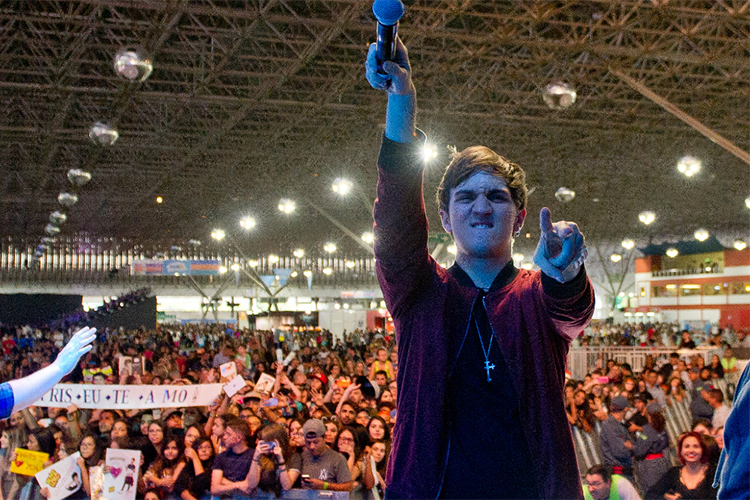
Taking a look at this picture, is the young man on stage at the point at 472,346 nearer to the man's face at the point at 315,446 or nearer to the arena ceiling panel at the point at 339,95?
the man's face at the point at 315,446

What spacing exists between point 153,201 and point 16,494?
3306 cm

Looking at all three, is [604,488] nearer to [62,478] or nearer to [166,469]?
[166,469]

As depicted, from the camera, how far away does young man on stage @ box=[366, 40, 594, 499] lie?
1.29 metres

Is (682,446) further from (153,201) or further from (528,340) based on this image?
(153,201)

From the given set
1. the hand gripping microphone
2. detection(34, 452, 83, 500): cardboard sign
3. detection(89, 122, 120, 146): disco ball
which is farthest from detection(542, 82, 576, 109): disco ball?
the hand gripping microphone

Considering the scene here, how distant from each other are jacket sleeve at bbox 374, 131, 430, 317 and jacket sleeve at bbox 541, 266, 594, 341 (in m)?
0.25

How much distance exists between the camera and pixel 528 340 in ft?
4.47

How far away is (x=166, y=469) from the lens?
21.4 feet

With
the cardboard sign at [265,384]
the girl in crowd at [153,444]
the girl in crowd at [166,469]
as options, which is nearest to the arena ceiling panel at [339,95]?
the cardboard sign at [265,384]

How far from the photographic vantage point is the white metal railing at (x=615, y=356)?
1628 centimetres

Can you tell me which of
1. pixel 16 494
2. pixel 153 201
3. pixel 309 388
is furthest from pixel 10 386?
pixel 153 201

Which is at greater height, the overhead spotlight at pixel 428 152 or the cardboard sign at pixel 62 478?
the overhead spotlight at pixel 428 152

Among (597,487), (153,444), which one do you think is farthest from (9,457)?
(597,487)

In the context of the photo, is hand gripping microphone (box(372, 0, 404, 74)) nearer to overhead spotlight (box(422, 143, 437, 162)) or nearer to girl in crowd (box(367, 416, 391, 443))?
overhead spotlight (box(422, 143, 437, 162))
